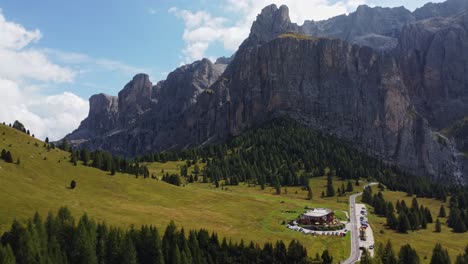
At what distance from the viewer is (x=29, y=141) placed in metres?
175

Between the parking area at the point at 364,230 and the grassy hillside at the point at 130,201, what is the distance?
611cm

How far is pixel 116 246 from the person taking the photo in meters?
96.2

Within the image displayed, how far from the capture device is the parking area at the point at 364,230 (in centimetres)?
12369

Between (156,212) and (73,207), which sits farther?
(156,212)

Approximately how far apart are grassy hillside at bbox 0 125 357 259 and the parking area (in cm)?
611

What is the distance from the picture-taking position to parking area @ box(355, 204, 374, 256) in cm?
12369

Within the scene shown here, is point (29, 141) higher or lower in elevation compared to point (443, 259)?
higher

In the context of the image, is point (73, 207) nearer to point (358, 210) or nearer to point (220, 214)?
point (220, 214)

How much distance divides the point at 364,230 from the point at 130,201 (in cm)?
7505

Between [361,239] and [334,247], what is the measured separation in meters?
14.0

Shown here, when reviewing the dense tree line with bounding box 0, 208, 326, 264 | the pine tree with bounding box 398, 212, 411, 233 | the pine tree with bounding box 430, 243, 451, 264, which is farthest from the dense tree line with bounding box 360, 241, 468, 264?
the pine tree with bounding box 398, 212, 411, 233

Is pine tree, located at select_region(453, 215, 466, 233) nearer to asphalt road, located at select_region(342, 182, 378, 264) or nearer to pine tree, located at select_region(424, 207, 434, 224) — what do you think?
pine tree, located at select_region(424, 207, 434, 224)

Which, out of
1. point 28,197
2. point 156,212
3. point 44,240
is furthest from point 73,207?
point 44,240

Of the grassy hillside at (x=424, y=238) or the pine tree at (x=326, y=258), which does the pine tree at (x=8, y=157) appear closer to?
the pine tree at (x=326, y=258)
